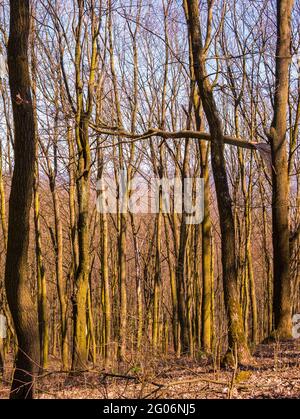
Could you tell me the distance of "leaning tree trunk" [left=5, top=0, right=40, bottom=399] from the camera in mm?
5133

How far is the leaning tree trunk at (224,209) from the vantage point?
6.20 m

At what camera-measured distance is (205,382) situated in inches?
217

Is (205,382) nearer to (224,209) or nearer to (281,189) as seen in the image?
(224,209)

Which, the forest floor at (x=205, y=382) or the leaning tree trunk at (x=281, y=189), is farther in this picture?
the leaning tree trunk at (x=281, y=189)

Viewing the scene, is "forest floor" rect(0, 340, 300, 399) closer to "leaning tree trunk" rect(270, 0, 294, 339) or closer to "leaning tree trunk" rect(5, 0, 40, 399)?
"leaning tree trunk" rect(5, 0, 40, 399)

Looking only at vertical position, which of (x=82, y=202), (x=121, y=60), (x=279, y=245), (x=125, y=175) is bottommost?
(x=279, y=245)

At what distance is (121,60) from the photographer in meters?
14.3

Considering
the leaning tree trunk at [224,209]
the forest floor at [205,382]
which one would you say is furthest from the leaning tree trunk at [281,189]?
the leaning tree trunk at [224,209]

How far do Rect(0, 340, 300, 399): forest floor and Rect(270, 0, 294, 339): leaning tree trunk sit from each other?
1.09 m

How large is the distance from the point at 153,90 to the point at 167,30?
1787mm

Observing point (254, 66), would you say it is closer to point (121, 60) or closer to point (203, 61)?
point (121, 60)

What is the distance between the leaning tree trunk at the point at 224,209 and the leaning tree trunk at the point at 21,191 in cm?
233

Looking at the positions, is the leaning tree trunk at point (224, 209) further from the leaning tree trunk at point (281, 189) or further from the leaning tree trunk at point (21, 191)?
the leaning tree trunk at point (21, 191)
